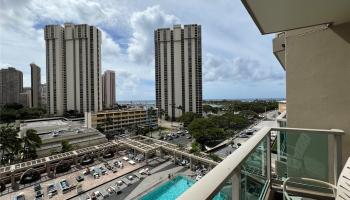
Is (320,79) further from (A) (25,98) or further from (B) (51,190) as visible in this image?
(A) (25,98)

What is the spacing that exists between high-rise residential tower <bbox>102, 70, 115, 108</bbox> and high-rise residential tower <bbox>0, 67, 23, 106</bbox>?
61.9 feet

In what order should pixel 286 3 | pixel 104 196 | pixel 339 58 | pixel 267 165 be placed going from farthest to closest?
pixel 104 196 < pixel 339 58 < pixel 267 165 < pixel 286 3

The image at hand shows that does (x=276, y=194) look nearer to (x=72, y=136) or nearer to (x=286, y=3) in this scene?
(x=286, y=3)

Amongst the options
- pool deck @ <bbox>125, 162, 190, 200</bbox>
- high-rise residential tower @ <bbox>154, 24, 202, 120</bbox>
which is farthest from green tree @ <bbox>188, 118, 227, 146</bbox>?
high-rise residential tower @ <bbox>154, 24, 202, 120</bbox>

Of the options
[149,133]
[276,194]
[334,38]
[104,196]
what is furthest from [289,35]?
[149,133]

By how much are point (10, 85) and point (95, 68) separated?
2020 cm

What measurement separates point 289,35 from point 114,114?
102 feet

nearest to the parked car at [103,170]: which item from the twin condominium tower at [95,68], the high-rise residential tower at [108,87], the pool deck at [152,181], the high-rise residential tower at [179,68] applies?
the pool deck at [152,181]

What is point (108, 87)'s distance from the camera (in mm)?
59438

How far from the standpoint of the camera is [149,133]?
105 feet

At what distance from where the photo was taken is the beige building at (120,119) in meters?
29.9

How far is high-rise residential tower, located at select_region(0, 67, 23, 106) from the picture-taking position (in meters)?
42.4

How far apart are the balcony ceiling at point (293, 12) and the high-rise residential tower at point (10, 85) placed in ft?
172

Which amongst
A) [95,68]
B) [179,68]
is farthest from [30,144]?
[179,68]
